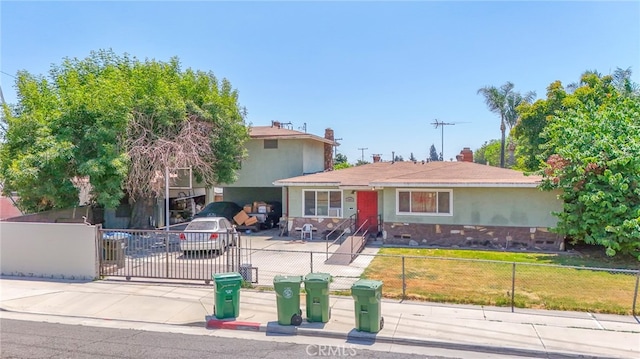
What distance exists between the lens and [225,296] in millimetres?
8906

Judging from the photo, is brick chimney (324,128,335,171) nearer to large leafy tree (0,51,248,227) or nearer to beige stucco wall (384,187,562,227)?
large leafy tree (0,51,248,227)

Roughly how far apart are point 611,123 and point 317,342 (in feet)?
51.9

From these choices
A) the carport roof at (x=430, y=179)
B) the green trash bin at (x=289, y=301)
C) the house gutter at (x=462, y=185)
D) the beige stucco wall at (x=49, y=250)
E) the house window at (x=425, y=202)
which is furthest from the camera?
the house window at (x=425, y=202)

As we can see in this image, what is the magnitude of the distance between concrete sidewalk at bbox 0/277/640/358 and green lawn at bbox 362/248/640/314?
0.58m

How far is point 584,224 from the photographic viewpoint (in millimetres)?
15750

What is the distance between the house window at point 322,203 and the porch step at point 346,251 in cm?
386

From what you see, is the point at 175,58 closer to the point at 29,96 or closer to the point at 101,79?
the point at 101,79

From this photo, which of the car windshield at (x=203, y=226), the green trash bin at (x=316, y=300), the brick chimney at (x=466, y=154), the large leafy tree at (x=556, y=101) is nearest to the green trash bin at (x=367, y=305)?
the green trash bin at (x=316, y=300)

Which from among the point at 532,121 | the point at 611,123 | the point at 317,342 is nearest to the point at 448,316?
the point at 317,342

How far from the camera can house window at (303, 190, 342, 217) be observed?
72.2ft

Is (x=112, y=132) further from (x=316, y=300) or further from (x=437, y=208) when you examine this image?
(x=437, y=208)

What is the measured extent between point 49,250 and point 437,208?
606 inches

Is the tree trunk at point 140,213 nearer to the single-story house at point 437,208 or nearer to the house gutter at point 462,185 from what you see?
the single-story house at point 437,208

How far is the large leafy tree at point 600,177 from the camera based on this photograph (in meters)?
15.0
